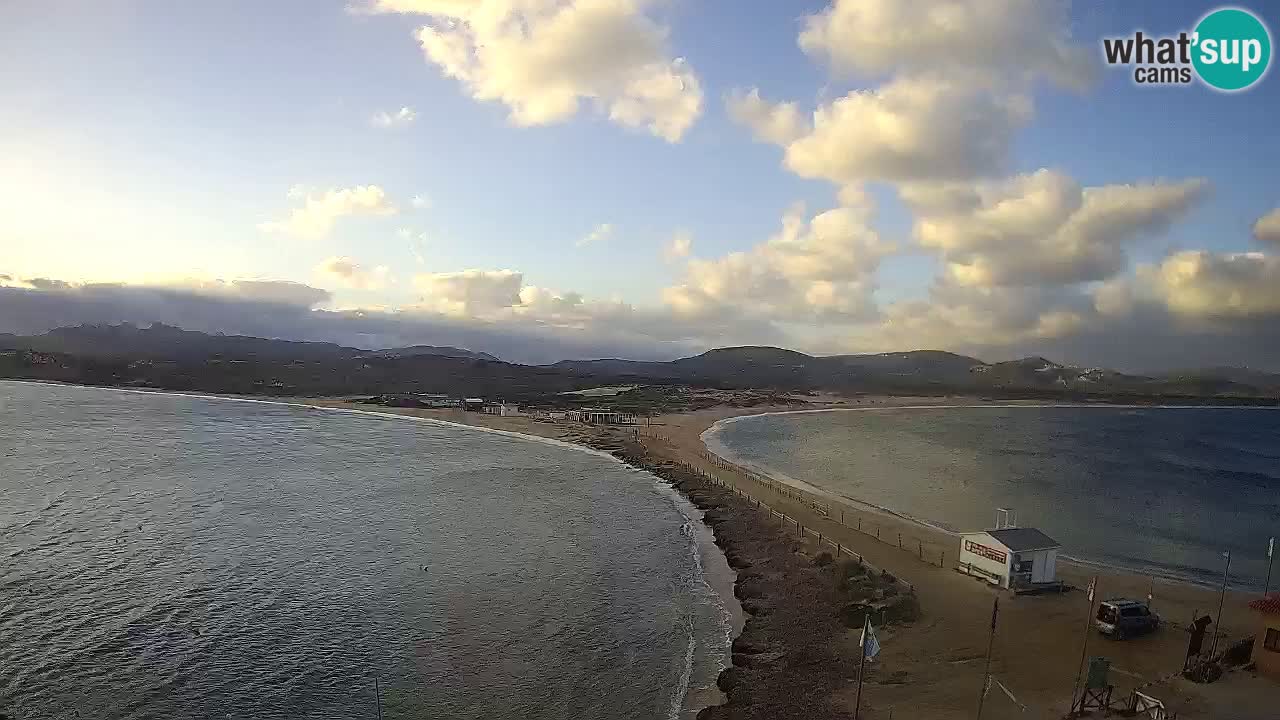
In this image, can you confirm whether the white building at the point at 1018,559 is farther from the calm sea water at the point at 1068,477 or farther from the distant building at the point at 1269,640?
the calm sea water at the point at 1068,477

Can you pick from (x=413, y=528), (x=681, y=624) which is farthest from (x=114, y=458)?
(x=681, y=624)

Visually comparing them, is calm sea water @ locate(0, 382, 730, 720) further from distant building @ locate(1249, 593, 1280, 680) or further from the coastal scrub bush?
distant building @ locate(1249, 593, 1280, 680)

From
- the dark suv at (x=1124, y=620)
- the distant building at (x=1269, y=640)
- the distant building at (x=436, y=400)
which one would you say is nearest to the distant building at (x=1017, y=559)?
the dark suv at (x=1124, y=620)

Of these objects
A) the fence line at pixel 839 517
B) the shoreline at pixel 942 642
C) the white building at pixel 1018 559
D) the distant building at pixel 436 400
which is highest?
the distant building at pixel 436 400

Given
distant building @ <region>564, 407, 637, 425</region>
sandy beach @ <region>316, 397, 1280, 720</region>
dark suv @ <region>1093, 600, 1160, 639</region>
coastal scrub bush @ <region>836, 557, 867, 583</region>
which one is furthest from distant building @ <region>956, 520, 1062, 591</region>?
distant building @ <region>564, 407, 637, 425</region>

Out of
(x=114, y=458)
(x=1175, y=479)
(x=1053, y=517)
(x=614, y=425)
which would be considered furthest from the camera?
(x=614, y=425)

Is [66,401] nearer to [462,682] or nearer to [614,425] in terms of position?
[614,425]
